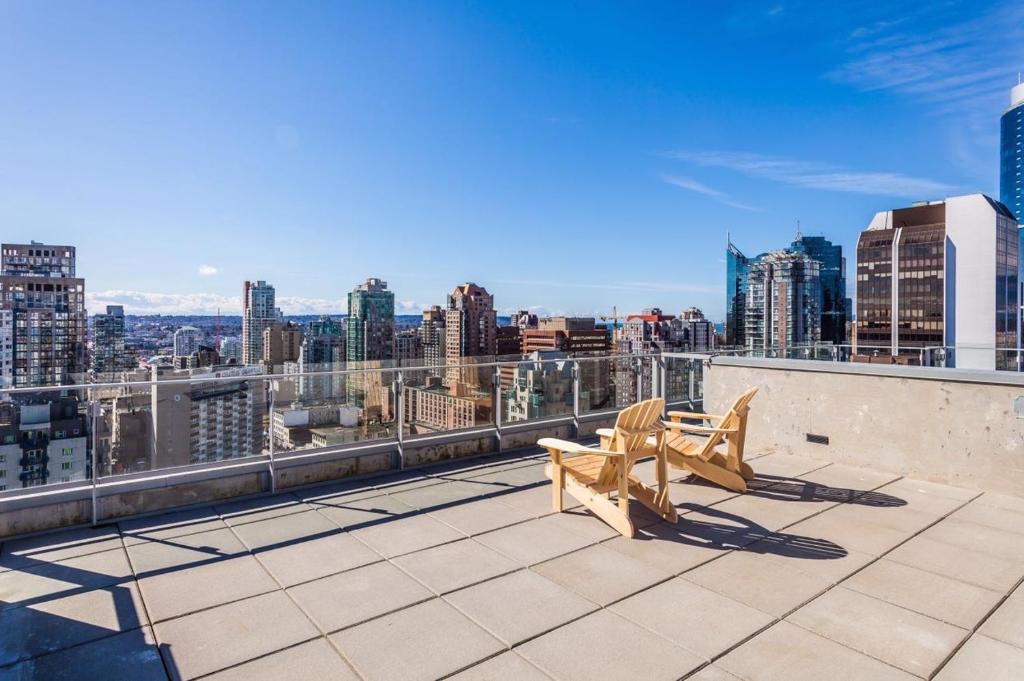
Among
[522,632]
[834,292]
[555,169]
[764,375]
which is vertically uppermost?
[555,169]

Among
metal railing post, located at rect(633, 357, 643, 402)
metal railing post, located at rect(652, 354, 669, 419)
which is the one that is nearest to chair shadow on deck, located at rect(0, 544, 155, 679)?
metal railing post, located at rect(633, 357, 643, 402)

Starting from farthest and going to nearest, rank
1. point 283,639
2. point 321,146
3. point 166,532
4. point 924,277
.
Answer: point 924,277 → point 321,146 → point 166,532 → point 283,639

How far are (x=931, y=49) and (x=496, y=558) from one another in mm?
33664

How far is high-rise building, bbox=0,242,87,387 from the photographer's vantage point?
17.5 meters

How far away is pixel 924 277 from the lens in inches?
3098

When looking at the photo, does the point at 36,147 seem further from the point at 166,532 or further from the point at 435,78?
the point at 166,532

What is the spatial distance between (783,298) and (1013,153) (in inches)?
7248

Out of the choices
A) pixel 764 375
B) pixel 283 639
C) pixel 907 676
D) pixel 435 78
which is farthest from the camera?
pixel 435 78

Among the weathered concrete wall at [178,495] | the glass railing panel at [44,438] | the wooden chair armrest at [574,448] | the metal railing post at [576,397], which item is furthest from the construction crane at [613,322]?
the glass railing panel at [44,438]

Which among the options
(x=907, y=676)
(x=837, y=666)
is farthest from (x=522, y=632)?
(x=907, y=676)

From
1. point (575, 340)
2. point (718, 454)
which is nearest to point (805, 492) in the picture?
point (718, 454)

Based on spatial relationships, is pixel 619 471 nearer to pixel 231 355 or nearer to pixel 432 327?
pixel 231 355

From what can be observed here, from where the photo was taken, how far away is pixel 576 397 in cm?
772

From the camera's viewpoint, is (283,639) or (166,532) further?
(166,532)
